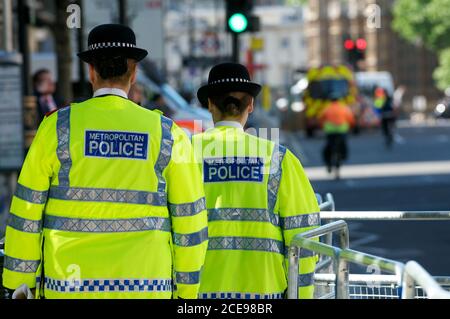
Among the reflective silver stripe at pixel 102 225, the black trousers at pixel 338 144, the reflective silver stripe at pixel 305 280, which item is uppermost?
the black trousers at pixel 338 144

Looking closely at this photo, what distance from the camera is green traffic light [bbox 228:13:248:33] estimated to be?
18.1 m

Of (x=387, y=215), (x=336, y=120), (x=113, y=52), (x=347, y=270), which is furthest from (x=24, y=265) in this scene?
(x=336, y=120)

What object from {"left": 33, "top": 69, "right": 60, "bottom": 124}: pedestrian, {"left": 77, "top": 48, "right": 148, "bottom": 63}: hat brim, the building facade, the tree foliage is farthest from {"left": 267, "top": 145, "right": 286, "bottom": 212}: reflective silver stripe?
the building facade

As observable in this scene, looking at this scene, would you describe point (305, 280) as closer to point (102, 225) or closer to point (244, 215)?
point (244, 215)

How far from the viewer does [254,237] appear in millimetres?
5922

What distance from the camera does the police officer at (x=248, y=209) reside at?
5.88m

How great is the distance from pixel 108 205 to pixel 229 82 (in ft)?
3.99

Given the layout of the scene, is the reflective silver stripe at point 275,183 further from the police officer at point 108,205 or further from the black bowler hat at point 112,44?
the black bowler hat at point 112,44

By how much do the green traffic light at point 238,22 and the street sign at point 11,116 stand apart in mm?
3100

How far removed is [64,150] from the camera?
202 inches

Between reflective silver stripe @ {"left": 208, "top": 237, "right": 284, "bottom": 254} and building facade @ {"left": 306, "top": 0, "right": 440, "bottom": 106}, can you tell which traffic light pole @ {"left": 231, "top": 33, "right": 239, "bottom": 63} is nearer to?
reflective silver stripe @ {"left": 208, "top": 237, "right": 284, "bottom": 254}

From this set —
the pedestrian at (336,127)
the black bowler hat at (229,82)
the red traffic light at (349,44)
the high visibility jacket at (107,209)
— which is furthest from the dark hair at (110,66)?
the red traffic light at (349,44)

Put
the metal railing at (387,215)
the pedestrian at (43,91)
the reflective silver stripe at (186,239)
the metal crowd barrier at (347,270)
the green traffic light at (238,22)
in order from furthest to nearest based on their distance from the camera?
1. the green traffic light at (238,22)
2. the pedestrian at (43,91)
3. the metal railing at (387,215)
4. the reflective silver stripe at (186,239)
5. the metal crowd barrier at (347,270)
